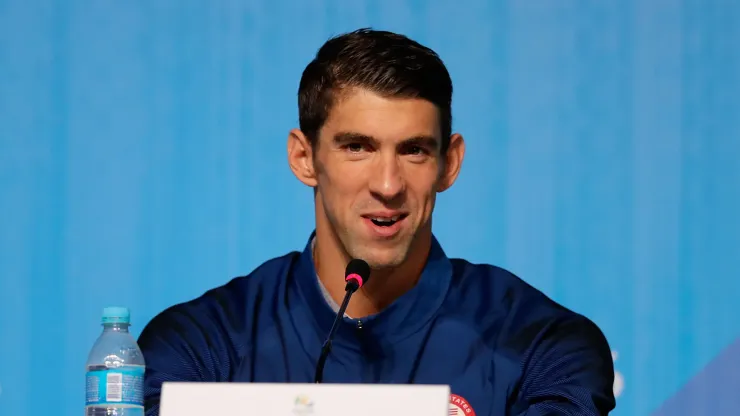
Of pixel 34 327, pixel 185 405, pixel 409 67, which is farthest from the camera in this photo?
pixel 34 327

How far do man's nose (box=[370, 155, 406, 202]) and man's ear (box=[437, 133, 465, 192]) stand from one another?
25cm

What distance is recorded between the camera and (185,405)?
1789mm

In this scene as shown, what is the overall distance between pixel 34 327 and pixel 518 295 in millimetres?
1247

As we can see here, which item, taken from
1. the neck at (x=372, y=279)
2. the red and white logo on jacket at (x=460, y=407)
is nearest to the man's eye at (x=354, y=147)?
the neck at (x=372, y=279)

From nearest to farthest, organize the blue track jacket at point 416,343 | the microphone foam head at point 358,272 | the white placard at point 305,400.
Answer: the white placard at point 305,400
the microphone foam head at point 358,272
the blue track jacket at point 416,343

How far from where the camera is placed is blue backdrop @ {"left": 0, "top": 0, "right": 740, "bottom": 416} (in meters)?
3.18

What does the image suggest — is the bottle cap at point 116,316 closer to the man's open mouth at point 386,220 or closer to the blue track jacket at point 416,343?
the blue track jacket at point 416,343

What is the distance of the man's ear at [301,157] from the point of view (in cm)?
277

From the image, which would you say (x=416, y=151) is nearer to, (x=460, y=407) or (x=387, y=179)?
(x=387, y=179)

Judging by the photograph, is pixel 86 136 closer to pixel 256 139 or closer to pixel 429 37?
pixel 256 139

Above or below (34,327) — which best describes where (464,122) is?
above

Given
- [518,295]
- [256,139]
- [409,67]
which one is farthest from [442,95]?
[256,139]

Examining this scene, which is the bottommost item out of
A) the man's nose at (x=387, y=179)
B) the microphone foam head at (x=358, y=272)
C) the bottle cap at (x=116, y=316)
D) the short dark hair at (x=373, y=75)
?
the bottle cap at (x=116, y=316)

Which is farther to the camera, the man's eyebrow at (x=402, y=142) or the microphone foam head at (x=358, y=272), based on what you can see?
the man's eyebrow at (x=402, y=142)
